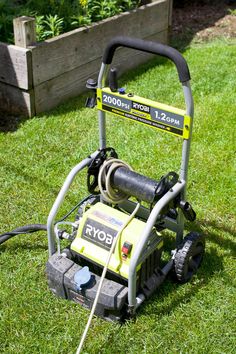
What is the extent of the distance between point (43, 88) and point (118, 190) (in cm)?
220

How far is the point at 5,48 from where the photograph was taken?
458 cm

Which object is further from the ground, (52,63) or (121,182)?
(121,182)

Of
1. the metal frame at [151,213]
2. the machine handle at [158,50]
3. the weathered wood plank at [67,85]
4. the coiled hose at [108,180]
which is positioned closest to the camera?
the machine handle at [158,50]

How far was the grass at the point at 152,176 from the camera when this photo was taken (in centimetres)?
270

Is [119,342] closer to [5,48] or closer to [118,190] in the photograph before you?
[118,190]

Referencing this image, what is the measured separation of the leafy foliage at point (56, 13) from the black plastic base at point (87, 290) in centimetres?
275

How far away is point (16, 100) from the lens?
188 inches

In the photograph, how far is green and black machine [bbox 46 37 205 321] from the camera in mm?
2576

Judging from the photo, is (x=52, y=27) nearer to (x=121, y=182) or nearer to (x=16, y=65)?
(x=16, y=65)

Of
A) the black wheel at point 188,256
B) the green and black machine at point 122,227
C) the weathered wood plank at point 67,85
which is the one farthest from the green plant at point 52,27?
the black wheel at point 188,256

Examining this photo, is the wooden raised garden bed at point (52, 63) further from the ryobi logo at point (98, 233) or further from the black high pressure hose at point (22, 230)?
the ryobi logo at point (98, 233)

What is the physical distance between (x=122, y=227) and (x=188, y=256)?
454 mm

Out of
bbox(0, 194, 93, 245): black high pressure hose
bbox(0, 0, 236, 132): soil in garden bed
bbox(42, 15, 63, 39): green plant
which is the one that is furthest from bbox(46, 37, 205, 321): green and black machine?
bbox(0, 0, 236, 132): soil in garden bed

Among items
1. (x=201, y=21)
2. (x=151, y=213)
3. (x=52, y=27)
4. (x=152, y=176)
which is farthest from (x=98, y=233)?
(x=201, y=21)
